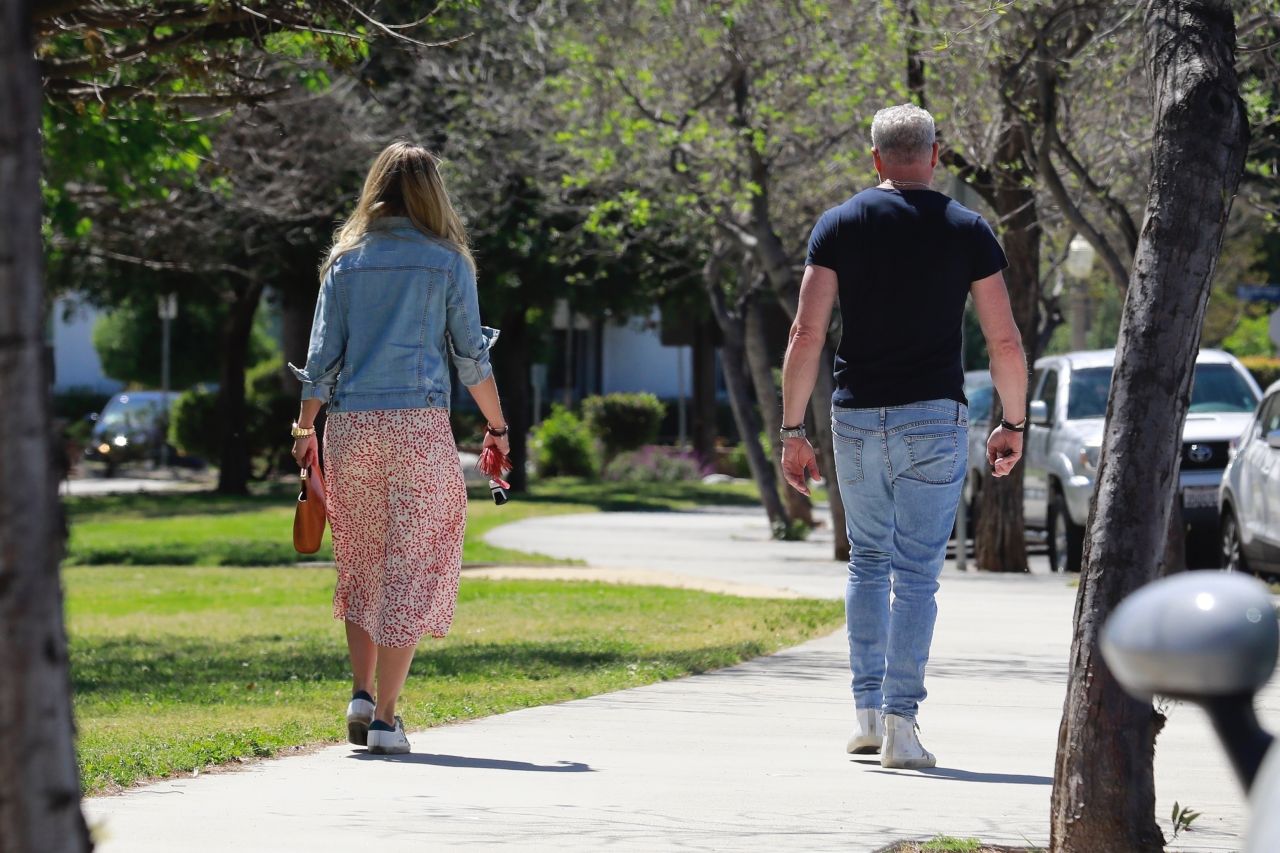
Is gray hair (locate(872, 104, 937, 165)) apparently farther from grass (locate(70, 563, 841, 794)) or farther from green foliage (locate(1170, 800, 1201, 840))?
grass (locate(70, 563, 841, 794))

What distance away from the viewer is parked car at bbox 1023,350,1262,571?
15.9 meters

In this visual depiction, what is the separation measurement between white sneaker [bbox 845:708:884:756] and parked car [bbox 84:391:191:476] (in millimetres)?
37158

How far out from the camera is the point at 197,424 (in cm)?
3847

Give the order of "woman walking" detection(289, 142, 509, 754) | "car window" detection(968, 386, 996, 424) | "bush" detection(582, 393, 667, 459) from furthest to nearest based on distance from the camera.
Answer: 1. "bush" detection(582, 393, 667, 459)
2. "car window" detection(968, 386, 996, 424)
3. "woman walking" detection(289, 142, 509, 754)

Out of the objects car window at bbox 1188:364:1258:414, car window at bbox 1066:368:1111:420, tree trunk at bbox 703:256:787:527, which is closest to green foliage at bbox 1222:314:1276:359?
tree trunk at bbox 703:256:787:527

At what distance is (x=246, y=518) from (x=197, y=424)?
1364 cm

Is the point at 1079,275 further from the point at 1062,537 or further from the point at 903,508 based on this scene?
the point at 903,508

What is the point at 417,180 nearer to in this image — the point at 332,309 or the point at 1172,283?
the point at 332,309

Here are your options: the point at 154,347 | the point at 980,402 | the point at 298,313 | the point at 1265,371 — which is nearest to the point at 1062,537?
the point at 980,402

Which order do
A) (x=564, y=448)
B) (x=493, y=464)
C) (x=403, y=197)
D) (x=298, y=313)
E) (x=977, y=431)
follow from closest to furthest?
(x=403, y=197)
(x=493, y=464)
(x=977, y=431)
(x=298, y=313)
(x=564, y=448)

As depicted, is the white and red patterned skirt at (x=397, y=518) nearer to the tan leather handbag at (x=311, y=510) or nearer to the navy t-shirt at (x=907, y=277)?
the tan leather handbag at (x=311, y=510)

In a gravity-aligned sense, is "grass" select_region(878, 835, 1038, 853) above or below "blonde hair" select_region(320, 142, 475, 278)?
below

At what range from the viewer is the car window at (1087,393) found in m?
16.7

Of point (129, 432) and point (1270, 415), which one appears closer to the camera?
point (1270, 415)
